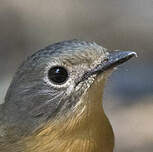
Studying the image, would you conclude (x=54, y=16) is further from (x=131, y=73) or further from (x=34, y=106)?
(x=34, y=106)

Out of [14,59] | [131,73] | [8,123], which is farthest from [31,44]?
[8,123]

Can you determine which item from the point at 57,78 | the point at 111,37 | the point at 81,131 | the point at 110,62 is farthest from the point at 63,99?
the point at 111,37

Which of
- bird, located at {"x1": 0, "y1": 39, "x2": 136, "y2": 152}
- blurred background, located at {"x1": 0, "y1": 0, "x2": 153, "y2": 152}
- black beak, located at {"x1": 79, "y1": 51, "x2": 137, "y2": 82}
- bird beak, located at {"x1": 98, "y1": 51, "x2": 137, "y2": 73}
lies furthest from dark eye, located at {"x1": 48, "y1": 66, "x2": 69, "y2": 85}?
blurred background, located at {"x1": 0, "y1": 0, "x2": 153, "y2": 152}

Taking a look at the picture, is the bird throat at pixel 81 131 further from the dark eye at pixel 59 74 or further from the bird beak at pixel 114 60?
the dark eye at pixel 59 74

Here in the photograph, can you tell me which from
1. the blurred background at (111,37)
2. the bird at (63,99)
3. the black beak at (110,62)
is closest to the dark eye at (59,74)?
the bird at (63,99)

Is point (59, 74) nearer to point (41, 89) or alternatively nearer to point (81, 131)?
point (41, 89)

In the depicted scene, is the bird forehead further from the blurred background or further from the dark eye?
the blurred background
